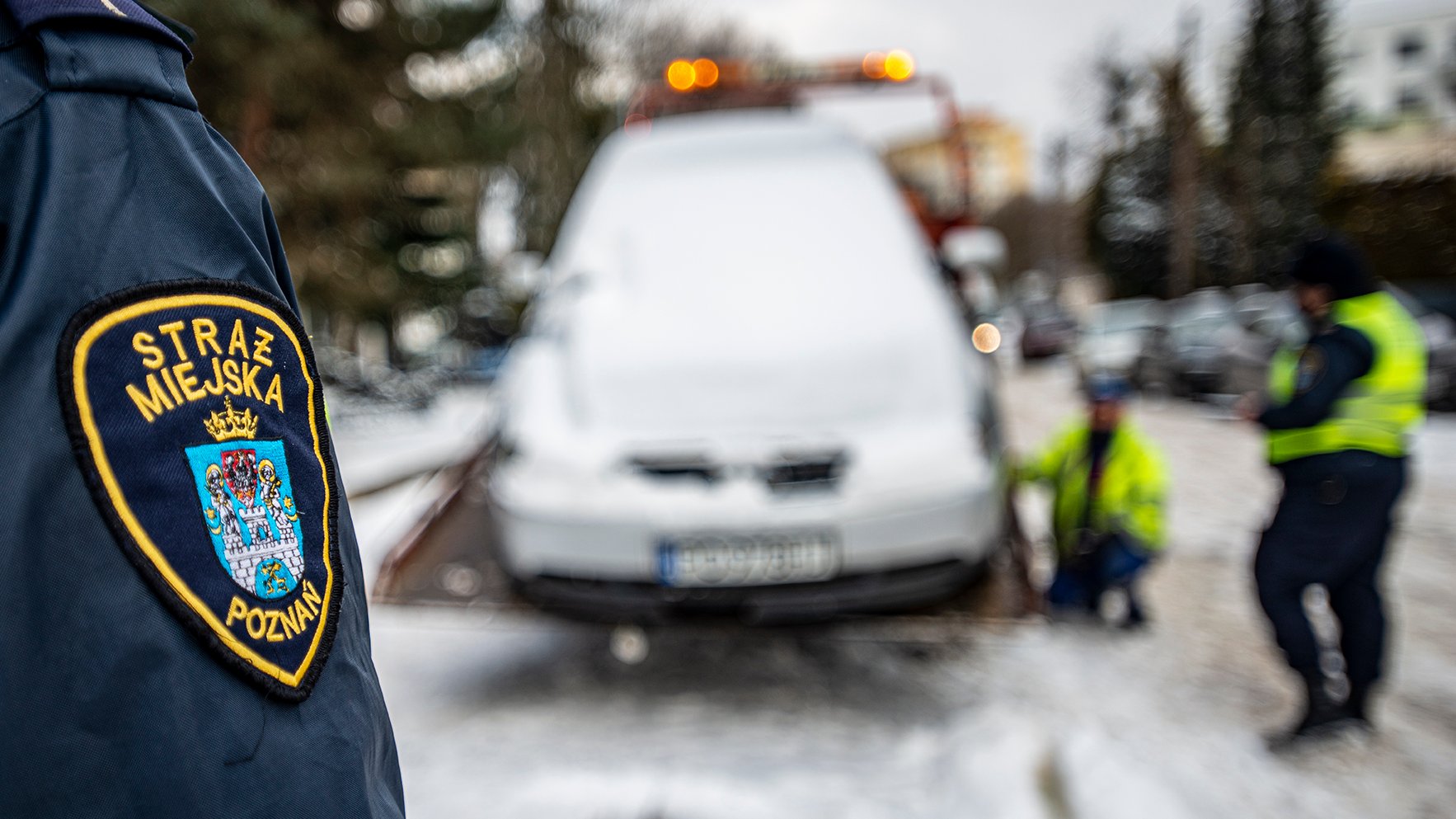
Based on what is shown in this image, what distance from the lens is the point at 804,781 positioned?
289 centimetres

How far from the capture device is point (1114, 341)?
1930 centimetres

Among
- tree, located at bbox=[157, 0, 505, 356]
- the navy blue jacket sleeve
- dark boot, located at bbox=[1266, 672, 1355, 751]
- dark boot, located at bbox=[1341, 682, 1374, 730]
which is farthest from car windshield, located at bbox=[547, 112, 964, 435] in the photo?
tree, located at bbox=[157, 0, 505, 356]

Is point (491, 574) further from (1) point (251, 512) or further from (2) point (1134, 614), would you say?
(2) point (1134, 614)

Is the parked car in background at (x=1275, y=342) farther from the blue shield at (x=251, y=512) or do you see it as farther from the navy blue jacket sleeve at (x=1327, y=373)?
the blue shield at (x=251, y=512)

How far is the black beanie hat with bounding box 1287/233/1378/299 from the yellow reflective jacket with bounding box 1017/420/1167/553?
1.22m

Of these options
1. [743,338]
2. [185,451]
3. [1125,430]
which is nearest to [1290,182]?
[1125,430]

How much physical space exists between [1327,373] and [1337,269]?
0.33 m

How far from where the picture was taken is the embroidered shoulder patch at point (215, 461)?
754 mm

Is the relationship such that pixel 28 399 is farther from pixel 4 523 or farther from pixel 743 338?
pixel 743 338

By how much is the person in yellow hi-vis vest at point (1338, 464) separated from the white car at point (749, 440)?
2.87 ft

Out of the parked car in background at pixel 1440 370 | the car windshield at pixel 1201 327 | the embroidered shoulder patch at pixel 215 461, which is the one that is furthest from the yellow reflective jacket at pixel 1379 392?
the car windshield at pixel 1201 327

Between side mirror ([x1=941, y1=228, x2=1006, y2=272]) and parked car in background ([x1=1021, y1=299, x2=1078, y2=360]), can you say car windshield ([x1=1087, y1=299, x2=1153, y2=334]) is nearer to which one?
parked car in background ([x1=1021, y1=299, x2=1078, y2=360])

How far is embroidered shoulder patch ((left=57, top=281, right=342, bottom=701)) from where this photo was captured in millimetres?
754

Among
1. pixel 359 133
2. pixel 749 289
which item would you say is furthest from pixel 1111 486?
pixel 359 133
